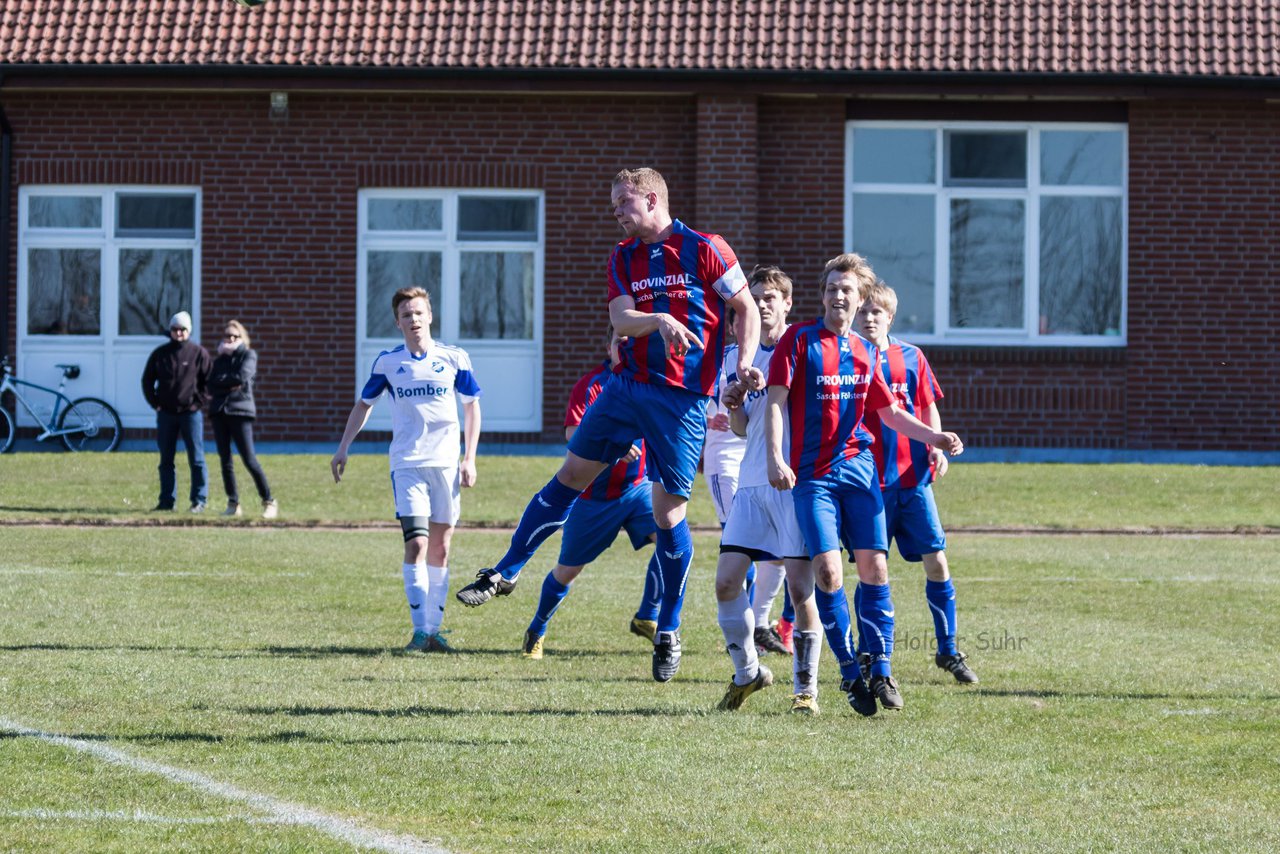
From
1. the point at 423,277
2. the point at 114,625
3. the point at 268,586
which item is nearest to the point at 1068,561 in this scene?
the point at 268,586

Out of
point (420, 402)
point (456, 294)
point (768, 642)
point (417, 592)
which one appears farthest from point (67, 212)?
point (768, 642)

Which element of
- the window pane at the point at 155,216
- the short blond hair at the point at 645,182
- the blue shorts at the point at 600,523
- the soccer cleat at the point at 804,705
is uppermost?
the window pane at the point at 155,216

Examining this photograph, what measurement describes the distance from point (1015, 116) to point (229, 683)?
1713 cm

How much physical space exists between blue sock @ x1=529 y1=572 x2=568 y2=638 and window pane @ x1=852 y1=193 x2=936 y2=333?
14605 millimetres

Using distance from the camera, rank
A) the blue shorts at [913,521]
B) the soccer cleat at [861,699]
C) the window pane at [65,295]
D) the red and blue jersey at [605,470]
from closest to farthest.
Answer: the soccer cleat at [861,699], the blue shorts at [913,521], the red and blue jersey at [605,470], the window pane at [65,295]

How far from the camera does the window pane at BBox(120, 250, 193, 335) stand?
953 inches

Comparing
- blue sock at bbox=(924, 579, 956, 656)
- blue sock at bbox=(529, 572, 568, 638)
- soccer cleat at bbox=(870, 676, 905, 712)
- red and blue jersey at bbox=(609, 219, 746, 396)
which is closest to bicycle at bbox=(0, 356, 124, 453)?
blue sock at bbox=(529, 572, 568, 638)

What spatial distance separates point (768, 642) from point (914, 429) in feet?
6.84

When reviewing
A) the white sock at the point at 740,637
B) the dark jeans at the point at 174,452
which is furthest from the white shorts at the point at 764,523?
the dark jeans at the point at 174,452

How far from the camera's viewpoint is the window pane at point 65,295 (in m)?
24.3

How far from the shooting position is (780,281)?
8883 millimetres

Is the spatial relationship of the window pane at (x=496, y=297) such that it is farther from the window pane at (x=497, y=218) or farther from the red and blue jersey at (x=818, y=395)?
the red and blue jersey at (x=818, y=395)

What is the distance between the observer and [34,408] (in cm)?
2392

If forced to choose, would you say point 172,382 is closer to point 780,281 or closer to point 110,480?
point 110,480
